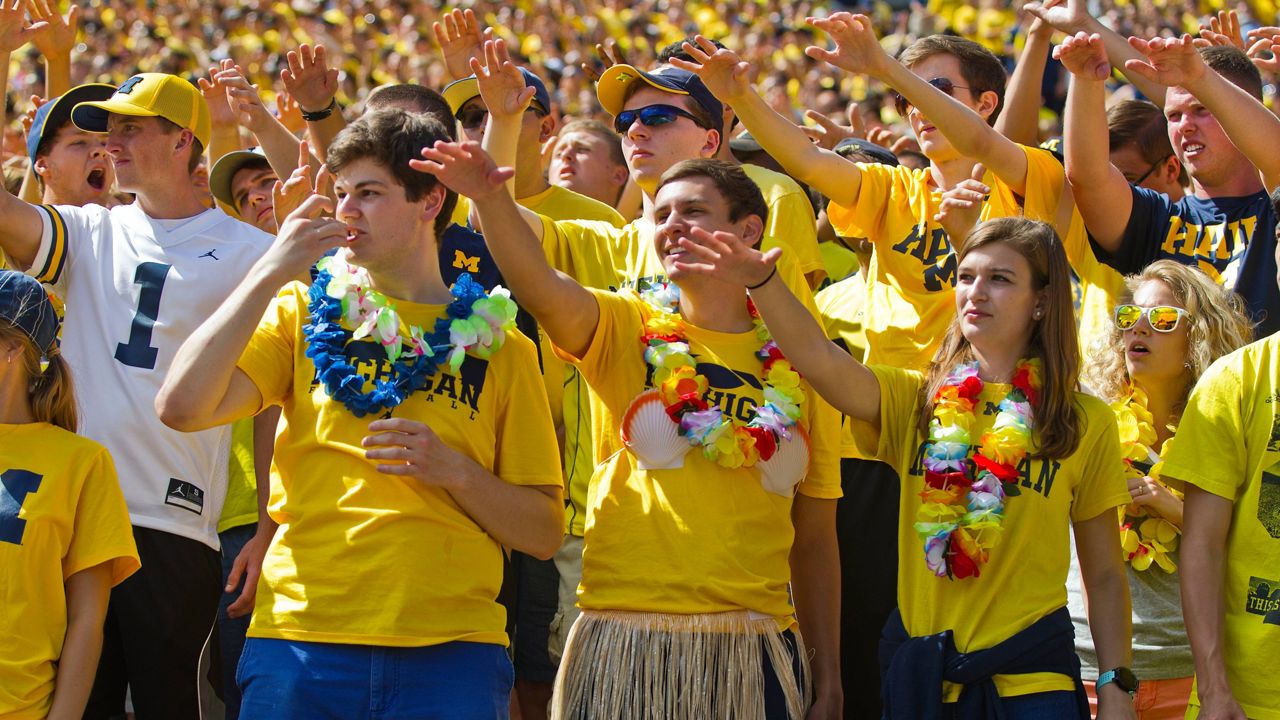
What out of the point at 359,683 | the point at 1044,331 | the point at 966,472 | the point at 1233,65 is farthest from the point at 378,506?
the point at 1233,65

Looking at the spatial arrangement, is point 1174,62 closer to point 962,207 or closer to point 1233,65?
point 962,207

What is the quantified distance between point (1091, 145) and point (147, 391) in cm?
298

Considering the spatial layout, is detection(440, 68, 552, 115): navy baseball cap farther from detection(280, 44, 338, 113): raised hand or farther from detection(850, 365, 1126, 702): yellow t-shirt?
detection(850, 365, 1126, 702): yellow t-shirt

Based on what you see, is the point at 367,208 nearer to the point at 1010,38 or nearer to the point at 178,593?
the point at 178,593

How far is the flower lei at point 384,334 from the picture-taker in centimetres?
338

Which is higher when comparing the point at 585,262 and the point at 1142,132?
the point at 1142,132

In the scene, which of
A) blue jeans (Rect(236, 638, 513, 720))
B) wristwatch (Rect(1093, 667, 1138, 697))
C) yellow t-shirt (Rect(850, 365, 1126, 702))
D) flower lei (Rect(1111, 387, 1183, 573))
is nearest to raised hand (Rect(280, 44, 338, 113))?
yellow t-shirt (Rect(850, 365, 1126, 702))

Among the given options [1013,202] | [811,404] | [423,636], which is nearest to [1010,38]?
[1013,202]

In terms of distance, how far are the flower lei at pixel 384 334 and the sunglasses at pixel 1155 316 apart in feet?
7.05

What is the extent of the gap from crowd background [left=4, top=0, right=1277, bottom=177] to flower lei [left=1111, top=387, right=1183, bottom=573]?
1087 cm

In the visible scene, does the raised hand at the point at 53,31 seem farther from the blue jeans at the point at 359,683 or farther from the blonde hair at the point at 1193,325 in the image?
the blonde hair at the point at 1193,325

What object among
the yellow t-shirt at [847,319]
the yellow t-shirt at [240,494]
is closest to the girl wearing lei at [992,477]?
the yellow t-shirt at [847,319]

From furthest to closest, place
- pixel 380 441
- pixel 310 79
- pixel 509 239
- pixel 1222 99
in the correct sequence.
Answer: pixel 310 79 → pixel 1222 99 → pixel 509 239 → pixel 380 441

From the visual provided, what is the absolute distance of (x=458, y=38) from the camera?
5742 mm
